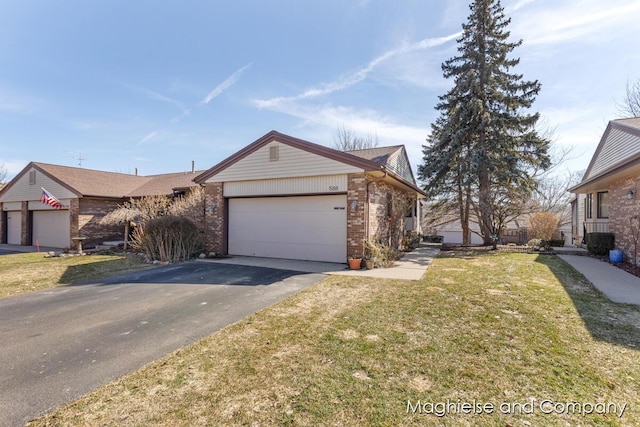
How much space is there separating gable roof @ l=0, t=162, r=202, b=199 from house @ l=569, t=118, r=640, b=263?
17.0 meters

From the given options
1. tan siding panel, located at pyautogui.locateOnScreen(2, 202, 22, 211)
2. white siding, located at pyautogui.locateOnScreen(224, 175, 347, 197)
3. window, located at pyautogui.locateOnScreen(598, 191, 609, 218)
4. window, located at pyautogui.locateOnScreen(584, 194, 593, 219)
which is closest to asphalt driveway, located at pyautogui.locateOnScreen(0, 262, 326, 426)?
white siding, located at pyautogui.locateOnScreen(224, 175, 347, 197)

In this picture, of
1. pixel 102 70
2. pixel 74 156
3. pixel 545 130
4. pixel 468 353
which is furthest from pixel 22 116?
pixel 545 130

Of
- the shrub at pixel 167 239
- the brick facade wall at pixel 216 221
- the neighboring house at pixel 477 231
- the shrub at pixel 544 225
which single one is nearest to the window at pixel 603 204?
the shrub at pixel 544 225

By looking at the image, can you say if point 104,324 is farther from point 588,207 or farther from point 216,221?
point 588,207

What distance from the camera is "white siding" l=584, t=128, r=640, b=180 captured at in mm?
9641

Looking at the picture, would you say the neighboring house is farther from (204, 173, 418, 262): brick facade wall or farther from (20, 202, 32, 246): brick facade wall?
(20, 202, 32, 246): brick facade wall

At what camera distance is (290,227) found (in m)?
10.7

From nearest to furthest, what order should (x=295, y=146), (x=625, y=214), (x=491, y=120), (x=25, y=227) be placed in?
(x=625, y=214), (x=295, y=146), (x=491, y=120), (x=25, y=227)

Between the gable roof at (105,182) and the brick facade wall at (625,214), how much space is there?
17.5 m

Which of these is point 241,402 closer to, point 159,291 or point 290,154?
point 159,291

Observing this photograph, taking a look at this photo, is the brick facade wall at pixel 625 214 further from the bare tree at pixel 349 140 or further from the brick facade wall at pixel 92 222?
the brick facade wall at pixel 92 222

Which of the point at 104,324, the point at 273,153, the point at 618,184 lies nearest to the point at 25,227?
the point at 273,153

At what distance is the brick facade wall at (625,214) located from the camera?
913 cm

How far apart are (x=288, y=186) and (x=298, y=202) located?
2.25 feet
